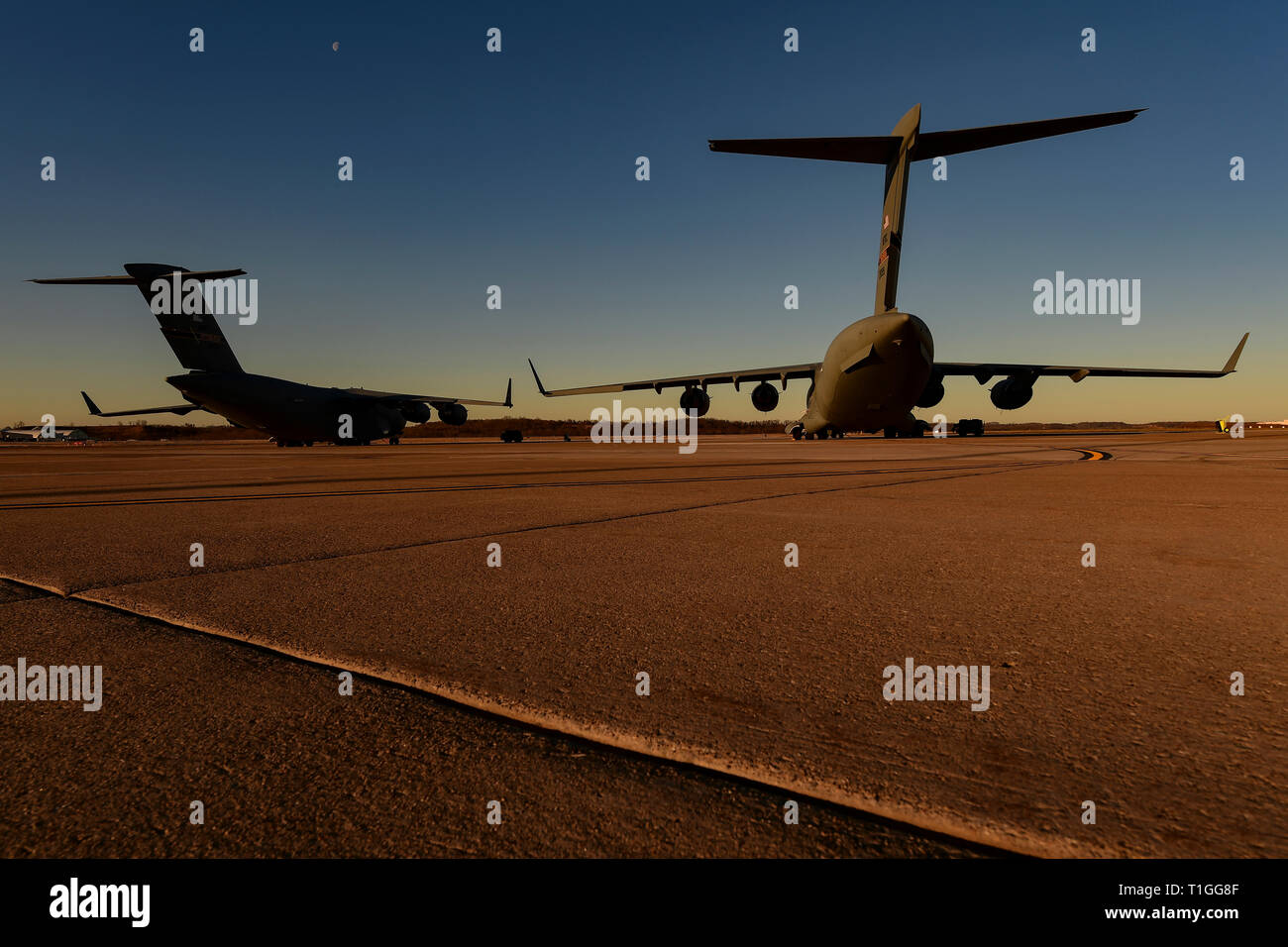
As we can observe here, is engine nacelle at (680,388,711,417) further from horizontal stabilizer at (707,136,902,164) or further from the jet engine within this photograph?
the jet engine

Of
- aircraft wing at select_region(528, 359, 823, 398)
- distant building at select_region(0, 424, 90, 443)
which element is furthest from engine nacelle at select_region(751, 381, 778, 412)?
distant building at select_region(0, 424, 90, 443)

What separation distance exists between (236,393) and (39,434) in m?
58.5

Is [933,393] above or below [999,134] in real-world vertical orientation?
below

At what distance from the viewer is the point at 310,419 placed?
30531 millimetres

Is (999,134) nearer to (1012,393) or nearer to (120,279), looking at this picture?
(1012,393)

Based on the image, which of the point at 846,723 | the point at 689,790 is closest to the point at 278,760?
the point at 689,790

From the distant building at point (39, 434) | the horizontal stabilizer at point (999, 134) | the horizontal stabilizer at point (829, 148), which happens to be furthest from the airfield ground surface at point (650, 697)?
the distant building at point (39, 434)

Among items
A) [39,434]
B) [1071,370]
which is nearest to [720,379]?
[1071,370]

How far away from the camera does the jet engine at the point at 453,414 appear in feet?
108

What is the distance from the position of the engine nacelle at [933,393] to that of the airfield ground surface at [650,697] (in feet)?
64.4

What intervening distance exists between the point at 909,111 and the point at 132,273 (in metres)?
27.7

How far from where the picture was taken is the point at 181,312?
25891 mm

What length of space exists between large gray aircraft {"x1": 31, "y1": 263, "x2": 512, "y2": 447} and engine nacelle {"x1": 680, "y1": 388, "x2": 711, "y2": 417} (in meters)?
14.5

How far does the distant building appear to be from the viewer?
6176cm
